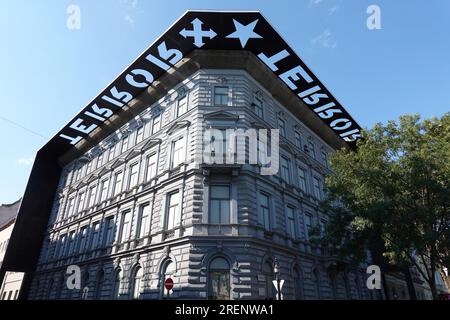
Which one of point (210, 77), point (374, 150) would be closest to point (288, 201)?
point (374, 150)

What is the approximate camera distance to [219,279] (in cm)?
1457

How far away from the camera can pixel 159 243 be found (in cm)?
1653

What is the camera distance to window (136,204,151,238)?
18666 millimetres

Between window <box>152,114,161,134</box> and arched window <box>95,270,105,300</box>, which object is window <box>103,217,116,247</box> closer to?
arched window <box>95,270,105,300</box>

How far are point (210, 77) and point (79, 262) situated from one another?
57.1 ft

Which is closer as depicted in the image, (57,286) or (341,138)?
(57,286)

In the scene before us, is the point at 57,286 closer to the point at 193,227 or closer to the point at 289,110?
the point at 193,227

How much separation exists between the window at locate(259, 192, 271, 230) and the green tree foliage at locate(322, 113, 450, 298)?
134 inches

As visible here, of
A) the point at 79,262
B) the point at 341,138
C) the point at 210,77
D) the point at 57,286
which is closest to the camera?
the point at 210,77

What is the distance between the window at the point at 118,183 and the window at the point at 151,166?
3.53 metres

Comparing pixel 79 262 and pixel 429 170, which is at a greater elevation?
pixel 429 170

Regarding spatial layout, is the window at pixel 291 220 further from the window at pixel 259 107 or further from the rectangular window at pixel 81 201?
the rectangular window at pixel 81 201

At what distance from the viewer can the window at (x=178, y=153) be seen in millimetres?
18659

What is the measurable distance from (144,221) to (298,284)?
35.1 ft
